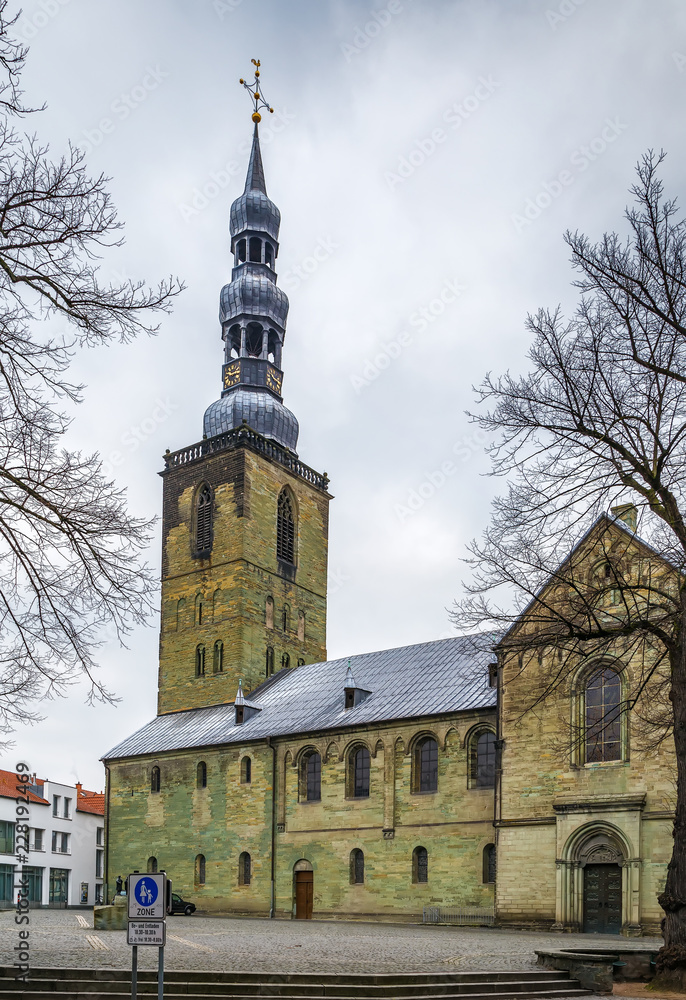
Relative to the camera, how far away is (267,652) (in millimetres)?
52281

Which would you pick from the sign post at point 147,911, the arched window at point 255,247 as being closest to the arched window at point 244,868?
the arched window at point 255,247

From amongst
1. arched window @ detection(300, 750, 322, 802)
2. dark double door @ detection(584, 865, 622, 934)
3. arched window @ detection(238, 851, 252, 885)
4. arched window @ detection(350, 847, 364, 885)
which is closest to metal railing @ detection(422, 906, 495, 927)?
arched window @ detection(350, 847, 364, 885)

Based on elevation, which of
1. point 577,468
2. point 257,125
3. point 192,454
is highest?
point 257,125

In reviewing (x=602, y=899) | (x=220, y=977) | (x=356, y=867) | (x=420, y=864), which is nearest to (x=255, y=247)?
(x=356, y=867)

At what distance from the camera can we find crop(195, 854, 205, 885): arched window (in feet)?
146

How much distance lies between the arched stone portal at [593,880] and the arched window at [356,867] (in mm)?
10239

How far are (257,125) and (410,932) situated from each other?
51380 mm

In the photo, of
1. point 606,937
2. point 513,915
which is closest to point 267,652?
point 513,915

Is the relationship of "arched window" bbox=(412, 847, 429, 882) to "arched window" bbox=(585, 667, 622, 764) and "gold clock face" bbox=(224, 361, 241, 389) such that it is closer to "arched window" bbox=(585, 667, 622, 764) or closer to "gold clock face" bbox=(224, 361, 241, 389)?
"arched window" bbox=(585, 667, 622, 764)

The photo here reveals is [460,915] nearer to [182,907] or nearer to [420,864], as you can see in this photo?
[420,864]

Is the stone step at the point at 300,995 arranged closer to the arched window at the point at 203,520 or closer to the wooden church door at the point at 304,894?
the wooden church door at the point at 304,894

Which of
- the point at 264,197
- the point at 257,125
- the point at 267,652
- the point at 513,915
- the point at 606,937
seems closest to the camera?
the point at 606,937

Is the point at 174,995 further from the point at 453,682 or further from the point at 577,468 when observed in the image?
the point at 453,682

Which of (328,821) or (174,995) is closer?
(174,995)
